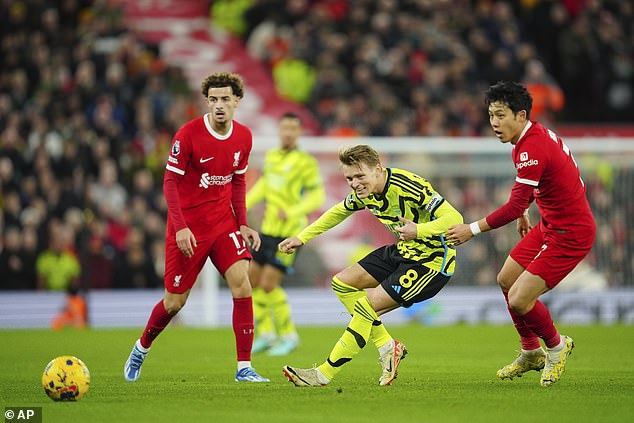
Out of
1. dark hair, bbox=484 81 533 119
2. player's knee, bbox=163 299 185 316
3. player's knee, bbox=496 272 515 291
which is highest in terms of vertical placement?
dark hair, bbox=484 81 533 119

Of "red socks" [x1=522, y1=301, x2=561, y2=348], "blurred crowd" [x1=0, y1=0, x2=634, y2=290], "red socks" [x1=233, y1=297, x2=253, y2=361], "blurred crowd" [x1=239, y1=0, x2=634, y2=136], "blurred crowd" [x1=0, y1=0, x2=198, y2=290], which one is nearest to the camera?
"red socks" [x1=522, y1=301, x2=561, y2=348]

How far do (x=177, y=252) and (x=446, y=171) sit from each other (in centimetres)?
962

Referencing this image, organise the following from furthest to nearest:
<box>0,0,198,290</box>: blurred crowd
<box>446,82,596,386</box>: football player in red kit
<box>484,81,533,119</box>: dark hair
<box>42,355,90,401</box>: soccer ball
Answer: <box>0,0,198,290</box>: blurred crowd < <box>484,81,533,119</box>: dark hair < <box>446,82,596,386</box>: football player in red kit < <box>42,355,90,401</box>: soccer ball

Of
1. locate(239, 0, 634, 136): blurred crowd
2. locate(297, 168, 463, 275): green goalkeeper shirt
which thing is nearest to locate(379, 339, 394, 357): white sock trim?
locate(297, 168, 463, 275): green goalkeeper shirt

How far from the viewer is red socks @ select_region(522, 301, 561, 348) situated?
8570 millimetres

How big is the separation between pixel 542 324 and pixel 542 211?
0.88 m

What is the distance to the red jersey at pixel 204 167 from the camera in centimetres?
892

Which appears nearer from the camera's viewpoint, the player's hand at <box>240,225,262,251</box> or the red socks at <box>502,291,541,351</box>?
the red socks at <box>502,291,541,351</box>

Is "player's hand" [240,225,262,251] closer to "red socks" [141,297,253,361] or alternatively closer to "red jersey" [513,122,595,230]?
"red socks" [141,297,253,361]

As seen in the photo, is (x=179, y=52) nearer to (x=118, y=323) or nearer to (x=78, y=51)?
(x=78, y=51)

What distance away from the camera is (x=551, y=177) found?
837 cm

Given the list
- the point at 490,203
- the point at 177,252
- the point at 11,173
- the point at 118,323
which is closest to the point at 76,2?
the point at 11,173

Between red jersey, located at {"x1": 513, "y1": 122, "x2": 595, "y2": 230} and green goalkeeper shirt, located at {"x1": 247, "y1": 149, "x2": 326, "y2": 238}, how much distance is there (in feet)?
14.8

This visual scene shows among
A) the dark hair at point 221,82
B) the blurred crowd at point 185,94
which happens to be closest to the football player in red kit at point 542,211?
the dark hair at point 221,82
